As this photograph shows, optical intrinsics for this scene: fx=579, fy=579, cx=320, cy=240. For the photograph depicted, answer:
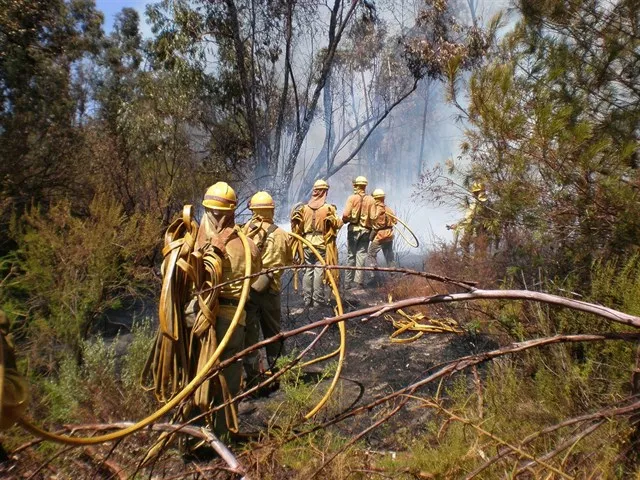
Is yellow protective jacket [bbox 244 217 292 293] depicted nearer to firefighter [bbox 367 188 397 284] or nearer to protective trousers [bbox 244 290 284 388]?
protective trousers [bbox 244 290 284 388]

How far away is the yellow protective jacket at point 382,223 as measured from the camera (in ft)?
32.7

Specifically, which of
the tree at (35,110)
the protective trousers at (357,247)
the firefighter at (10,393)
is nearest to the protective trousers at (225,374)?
the firefighter at (10,393)

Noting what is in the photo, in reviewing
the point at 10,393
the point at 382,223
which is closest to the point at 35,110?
the point at 382,223

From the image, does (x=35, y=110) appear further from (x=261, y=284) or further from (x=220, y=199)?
(x=220, y=199)

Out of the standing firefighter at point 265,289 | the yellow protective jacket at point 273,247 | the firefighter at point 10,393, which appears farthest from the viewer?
the yellow protective jacket at point 273,247

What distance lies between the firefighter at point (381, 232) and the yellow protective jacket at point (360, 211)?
208mm

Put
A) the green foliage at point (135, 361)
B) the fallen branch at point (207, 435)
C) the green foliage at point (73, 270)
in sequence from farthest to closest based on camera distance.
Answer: the green foliage at point (73, 270), the green foliage at point (135, 361), the fallen branch at point (207, 435)

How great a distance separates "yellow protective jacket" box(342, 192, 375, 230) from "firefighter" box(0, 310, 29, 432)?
8122mm

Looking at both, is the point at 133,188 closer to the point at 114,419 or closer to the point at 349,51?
the point at 114,419

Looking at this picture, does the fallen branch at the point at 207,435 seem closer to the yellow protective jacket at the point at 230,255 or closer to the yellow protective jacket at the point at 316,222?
the yellow protective jacket at the point at 230,255

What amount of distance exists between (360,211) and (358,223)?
0.73 ft

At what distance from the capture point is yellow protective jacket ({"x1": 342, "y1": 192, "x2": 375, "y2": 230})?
9.67 meters

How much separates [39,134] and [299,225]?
385 cm

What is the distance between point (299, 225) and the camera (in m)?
7.75
